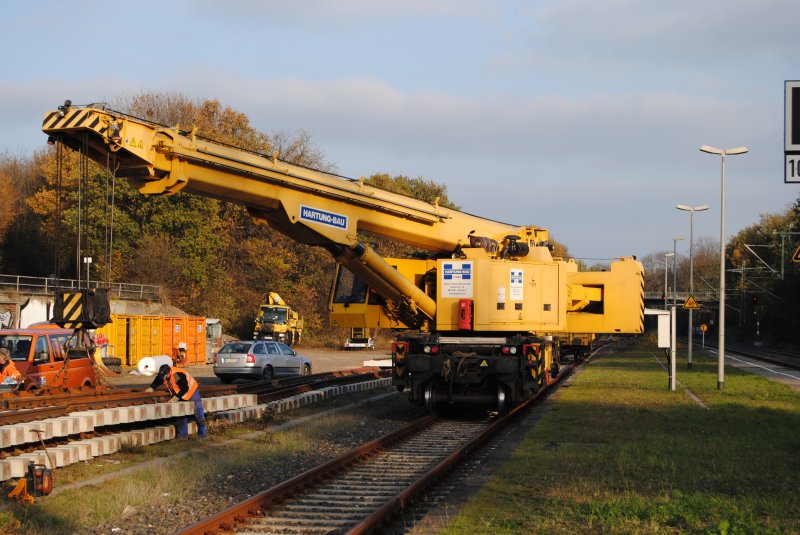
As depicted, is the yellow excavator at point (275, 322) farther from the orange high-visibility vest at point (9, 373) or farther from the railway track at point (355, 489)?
the railway track at point (355, 489)

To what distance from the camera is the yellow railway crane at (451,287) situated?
1563cm

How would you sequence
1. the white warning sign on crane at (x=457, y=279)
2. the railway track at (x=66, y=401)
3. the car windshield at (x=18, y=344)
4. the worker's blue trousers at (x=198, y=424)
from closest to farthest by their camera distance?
the railway track at (x=66, y=401) < the worker's blue trousers at (x=198, y=424) < the white warning sign on crane at (x=457, y=279) < the car windshield at (x=18, y=344)

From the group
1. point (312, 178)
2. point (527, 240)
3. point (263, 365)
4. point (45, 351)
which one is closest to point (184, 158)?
point (312, 178)

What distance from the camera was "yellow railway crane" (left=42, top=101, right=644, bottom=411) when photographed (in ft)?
51.3

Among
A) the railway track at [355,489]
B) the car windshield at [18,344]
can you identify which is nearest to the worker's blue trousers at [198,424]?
the railway track at [355,489]

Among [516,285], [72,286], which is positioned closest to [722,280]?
[516,285]

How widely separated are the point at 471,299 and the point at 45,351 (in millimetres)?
8963

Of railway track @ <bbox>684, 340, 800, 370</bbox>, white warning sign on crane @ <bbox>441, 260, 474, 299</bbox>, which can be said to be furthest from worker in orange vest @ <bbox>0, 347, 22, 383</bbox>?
railway track @ <bbox>684, 340, 800, 370</bbox>

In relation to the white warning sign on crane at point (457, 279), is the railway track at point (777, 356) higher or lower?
lower

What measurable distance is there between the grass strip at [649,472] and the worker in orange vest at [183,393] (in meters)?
5.71

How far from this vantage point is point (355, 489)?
38.3 ft

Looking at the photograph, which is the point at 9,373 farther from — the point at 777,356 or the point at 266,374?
the point at 777,356

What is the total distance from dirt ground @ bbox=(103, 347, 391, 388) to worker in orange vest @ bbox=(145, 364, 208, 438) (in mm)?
4309

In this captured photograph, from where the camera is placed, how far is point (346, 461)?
43.7 feet
